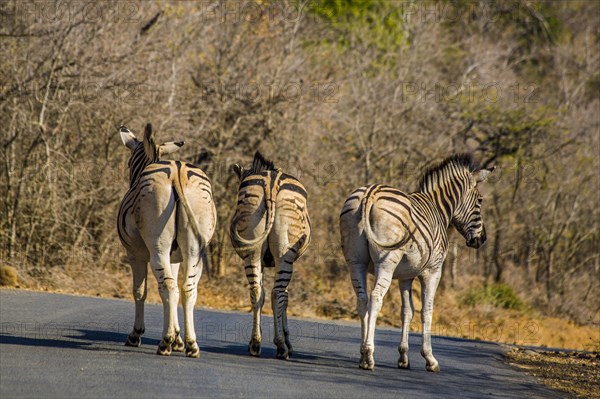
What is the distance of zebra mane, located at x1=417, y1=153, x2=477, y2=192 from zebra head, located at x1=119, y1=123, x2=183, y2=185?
305cm

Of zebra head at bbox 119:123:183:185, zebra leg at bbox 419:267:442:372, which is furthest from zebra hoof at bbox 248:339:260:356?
zebra head at bbox 119:123:183:185

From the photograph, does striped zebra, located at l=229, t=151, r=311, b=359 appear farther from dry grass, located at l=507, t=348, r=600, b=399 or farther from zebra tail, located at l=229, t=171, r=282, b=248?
dry grass, located at l=507, t=348, r=600, b=399

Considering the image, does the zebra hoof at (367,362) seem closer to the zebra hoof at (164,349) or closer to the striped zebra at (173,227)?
the striped zebra at (173,227)

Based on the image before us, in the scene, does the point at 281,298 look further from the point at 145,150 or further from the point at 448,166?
the point at 448,166

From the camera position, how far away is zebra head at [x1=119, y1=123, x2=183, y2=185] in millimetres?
11273

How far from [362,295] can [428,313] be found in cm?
97

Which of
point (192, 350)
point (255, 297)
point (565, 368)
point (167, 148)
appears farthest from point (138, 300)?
point (565, 368)

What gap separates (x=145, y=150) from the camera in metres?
11.4

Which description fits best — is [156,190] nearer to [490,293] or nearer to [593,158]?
Result: [490,293]

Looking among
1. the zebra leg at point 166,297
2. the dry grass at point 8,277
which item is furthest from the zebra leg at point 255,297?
the dry grass at point 8,277

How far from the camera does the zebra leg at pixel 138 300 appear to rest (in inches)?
431

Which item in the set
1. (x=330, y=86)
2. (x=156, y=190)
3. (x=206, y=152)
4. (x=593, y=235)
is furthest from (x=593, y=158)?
(x=156, y=190)

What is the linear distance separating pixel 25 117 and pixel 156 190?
30.7 ft

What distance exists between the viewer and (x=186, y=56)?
2305 centimetres
